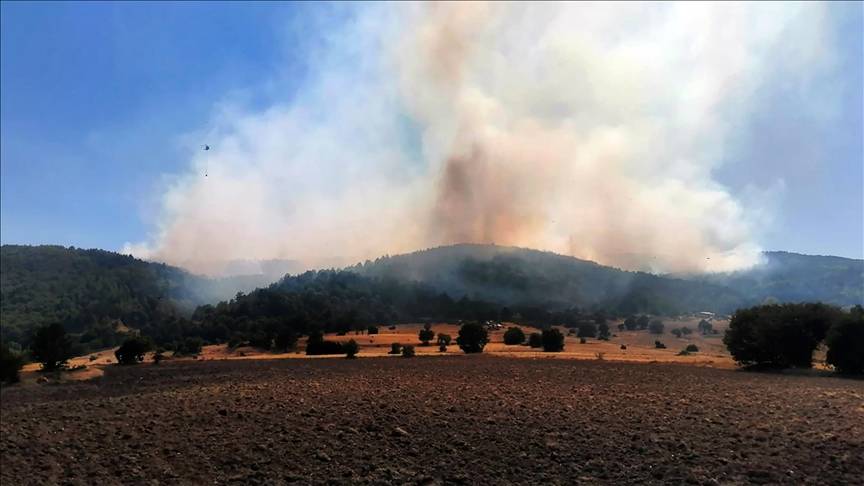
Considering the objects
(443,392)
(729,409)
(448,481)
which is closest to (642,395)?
(729,409)

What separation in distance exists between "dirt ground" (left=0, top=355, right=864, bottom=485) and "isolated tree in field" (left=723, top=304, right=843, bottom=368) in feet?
50.1

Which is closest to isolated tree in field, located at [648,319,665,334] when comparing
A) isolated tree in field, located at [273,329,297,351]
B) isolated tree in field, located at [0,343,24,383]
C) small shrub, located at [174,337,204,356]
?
isolated tree in field, located at [273,329,297,351]

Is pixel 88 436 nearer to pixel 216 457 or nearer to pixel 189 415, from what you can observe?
pixel 189 415

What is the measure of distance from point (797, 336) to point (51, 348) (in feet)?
275

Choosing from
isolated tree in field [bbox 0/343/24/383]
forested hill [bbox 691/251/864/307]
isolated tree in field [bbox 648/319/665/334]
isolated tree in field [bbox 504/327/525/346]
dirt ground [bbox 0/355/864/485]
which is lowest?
dirt ground [bbox 0/355/864/485]

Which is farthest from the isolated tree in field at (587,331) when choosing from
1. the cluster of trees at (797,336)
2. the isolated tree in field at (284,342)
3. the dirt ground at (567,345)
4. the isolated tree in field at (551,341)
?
the cluster of trees at (797,336)

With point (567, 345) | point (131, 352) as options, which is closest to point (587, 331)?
point (567, 345)

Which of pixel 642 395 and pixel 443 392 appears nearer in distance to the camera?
pixel 642 395

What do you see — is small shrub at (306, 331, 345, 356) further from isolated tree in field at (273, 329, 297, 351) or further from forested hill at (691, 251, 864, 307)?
forested hill at (691, 251, 864, 307)

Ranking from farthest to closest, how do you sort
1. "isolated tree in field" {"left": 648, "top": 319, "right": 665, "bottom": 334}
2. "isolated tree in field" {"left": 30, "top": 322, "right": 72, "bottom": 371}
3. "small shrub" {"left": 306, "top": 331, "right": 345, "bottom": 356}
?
"isolated tree in field" {"left": 648, "top": 319, "right": 665, "bottom": 334} → "small shrub" {"left": 306, "top": 331, "right": 345, "bottom": 356} → "isolated tree in field" {"left": 30, "top": 322, "right": 72, "bottom": 371}

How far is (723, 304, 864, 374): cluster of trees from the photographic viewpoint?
50.6 metres

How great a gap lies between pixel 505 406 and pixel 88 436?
814 inches

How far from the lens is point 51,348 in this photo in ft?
249

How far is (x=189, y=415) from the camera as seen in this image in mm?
33312
